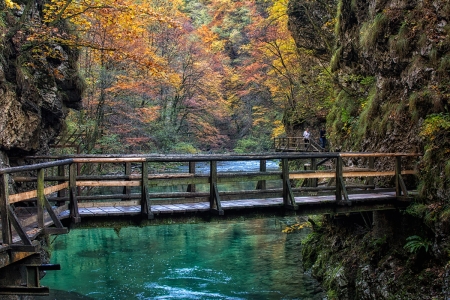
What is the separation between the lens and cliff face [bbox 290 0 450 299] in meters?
10.5

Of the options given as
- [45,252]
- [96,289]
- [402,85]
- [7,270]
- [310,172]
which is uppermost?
[402,85]

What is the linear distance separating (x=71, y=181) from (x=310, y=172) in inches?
210

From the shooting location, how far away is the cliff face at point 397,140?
10.5 metres

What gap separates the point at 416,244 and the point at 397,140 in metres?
3.30

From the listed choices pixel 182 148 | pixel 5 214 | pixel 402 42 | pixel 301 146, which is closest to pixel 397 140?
pixel 402 42

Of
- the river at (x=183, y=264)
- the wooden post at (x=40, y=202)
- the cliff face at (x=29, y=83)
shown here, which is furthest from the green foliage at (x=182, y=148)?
the wooden post at (x=40, y=202)

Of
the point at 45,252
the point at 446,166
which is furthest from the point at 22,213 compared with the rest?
the point at 446,166

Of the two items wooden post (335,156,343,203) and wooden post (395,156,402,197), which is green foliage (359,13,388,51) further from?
wooden post (335,156,343,203)

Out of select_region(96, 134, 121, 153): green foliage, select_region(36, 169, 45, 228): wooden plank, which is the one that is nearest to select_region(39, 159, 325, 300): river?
select_region(36, 169, 45, 228): wooden plank

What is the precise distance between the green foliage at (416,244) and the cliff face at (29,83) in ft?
33.1

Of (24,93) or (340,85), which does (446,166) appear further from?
(24,93)

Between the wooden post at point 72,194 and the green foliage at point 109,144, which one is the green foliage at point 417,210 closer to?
the wooden post at point 72,194

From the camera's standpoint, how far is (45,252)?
14008 mm

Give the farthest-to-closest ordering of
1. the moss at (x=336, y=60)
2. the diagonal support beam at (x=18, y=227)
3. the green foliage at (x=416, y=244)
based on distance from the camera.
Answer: the moss at (x=336, y=60) → the green foliage at (x=416, y=244) → the diagonal support beam at (x=18, y=227)
